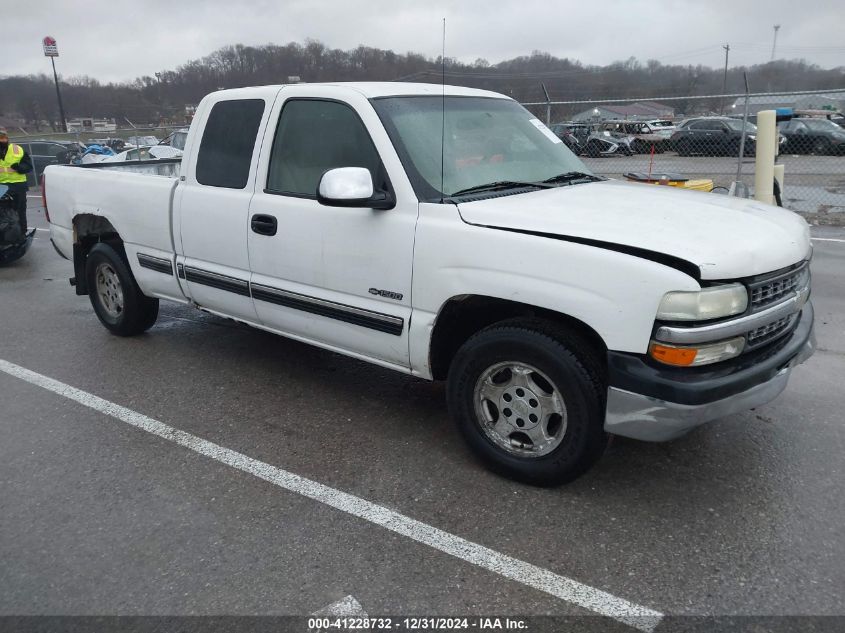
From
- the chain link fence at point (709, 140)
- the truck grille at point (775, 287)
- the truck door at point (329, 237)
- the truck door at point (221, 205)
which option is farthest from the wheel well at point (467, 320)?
the chain link fence at point (709, 140)

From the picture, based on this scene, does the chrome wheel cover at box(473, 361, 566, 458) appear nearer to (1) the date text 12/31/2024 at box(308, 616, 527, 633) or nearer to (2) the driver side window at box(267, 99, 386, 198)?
(1) the date text 12/31/2024 at box(308, 616, 527, 633)

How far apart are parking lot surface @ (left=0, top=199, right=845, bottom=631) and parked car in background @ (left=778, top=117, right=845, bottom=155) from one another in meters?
19.4

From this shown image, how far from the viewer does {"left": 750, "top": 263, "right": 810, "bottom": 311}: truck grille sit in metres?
2.98

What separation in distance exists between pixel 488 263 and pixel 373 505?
4.09 ft

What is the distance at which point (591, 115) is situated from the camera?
53.0 feet

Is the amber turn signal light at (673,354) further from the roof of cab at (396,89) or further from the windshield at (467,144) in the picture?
the roof of cab at (396,89)

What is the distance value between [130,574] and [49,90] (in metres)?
55.8

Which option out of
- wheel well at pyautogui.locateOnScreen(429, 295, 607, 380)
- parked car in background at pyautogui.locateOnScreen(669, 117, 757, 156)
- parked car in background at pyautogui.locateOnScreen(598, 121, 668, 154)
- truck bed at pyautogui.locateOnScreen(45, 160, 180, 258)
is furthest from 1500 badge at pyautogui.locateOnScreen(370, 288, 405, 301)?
parked car in background at pyautogui.locateOnScreen(669, 117, 757, 156)

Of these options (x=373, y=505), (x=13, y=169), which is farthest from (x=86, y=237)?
(x=13, y=169)

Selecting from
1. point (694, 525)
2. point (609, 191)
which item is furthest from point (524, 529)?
point (609, 191)

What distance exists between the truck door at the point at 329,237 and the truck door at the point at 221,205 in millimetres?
121

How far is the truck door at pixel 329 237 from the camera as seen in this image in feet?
11.9

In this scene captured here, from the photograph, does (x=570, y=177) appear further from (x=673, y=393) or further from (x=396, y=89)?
(x=673, y=393)

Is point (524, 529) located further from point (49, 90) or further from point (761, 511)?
point (49, 90)
